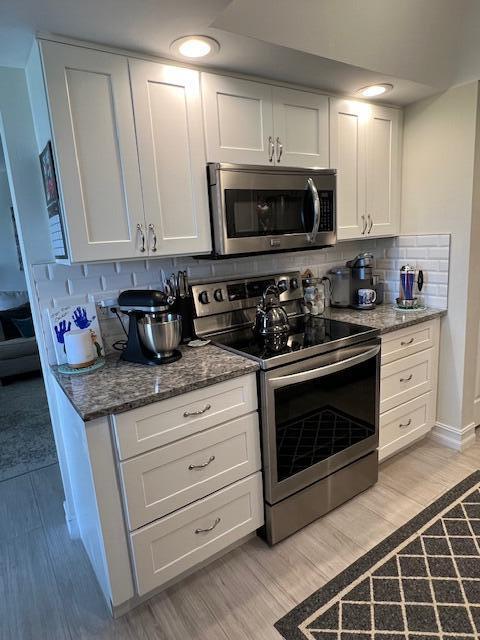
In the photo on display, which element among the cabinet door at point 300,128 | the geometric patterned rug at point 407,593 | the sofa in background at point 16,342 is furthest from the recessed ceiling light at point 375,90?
the sofa in background at point 16,342

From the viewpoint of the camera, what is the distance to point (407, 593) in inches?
60.8

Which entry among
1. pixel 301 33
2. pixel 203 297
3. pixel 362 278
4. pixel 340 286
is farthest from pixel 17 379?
pixel 301 33

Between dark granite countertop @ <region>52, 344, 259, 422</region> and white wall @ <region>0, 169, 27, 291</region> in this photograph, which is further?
white wall @ <region>0, 169, 27, 291</region>

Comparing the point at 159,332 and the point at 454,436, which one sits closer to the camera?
the point at 159,332

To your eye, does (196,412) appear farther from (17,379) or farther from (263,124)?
(17,379)

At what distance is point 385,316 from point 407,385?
1.44 ft

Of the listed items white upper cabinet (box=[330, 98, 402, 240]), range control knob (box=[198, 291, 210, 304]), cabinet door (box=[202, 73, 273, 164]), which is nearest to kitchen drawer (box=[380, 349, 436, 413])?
white upper cabinet (box=[330, 98, 402, 240])

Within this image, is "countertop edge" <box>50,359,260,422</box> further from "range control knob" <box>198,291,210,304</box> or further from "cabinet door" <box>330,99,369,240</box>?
"cabinet door" <box>330,99,369,240</box>

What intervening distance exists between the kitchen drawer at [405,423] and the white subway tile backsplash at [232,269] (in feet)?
2.14

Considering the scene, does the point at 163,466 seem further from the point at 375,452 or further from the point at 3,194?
the point at 3,194

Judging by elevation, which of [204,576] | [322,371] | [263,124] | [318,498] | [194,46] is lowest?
[204,576]

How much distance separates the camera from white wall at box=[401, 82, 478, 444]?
2209 millimetres

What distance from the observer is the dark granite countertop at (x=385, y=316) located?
214 cm

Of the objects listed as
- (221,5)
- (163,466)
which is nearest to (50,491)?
(163,466)
